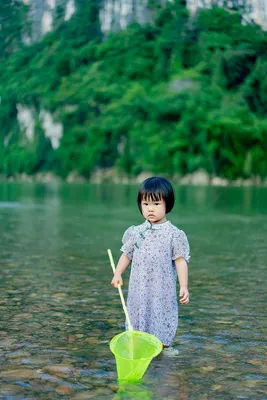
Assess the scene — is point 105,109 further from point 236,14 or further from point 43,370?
point 43,370

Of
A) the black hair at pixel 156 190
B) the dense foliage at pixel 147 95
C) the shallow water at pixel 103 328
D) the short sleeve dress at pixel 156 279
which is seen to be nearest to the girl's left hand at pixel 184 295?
the short sleeve dress at pixel 156 279

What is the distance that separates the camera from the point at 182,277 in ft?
15.5

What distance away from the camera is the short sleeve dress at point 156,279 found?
15.7ft

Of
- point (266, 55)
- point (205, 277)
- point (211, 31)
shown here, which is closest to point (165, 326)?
point (205, 277)

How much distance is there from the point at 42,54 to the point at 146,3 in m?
17.8

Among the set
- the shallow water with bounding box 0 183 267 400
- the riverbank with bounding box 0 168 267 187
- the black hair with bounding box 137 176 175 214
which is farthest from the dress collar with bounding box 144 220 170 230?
the riverbank with bounding box 0 168 267 187

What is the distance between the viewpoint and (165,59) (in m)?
94.9

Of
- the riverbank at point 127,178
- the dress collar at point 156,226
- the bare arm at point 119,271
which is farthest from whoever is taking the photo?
the riverbank at point 127,178

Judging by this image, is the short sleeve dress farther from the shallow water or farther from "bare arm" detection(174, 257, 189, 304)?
the shallow water

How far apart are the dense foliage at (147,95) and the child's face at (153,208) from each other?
64.9 m

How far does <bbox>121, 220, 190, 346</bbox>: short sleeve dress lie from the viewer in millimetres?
4785

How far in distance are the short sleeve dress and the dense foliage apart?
64747 millimetres

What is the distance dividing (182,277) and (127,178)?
244 ft

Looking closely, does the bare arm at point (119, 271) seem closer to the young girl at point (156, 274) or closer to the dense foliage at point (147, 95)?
the young girl at point (156, 274)
